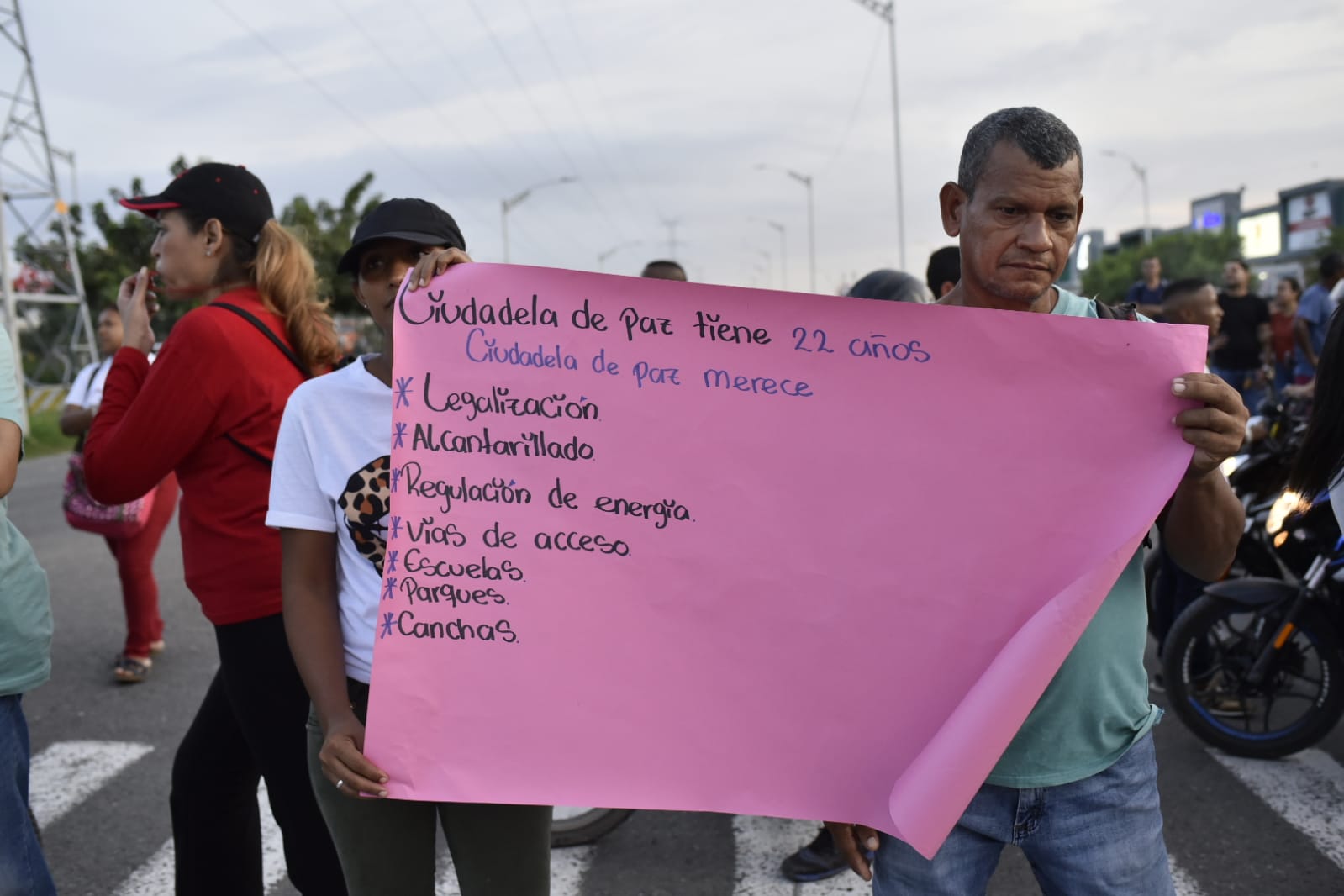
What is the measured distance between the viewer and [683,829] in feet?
13.8

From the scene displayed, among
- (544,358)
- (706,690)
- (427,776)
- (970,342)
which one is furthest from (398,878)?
(970,342)

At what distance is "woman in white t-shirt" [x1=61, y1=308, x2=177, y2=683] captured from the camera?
599 cm

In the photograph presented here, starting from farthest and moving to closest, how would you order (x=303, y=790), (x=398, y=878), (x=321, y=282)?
1. (x=321, y=282)
2. (x=303, y=790)
3. (x=398, y=878)

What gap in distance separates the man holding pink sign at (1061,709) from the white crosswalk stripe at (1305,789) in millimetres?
2408

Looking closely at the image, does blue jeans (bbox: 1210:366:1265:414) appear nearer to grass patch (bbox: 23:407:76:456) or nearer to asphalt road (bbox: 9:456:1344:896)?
asphalt road (bbox: 9:456:1344:896)

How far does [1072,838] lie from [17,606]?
86.7 inches

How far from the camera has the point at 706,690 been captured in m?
1.86

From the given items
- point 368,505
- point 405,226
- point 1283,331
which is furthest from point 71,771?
point 1283,331

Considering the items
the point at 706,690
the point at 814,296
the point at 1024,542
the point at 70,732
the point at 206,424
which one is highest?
the point at 814,296

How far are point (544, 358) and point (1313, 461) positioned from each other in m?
1.57

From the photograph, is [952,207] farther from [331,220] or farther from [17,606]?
[331,220]

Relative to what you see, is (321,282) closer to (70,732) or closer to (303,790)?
(303,790)

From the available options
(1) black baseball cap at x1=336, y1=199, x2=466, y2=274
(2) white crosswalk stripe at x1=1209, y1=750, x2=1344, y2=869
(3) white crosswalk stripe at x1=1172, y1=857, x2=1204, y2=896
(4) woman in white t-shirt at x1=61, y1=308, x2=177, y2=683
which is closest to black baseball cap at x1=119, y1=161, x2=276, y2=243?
(1) black baseball cap at x1=336, y1=199, x2=466, y2=274

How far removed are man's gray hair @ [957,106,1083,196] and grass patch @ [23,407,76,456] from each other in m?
21.2
